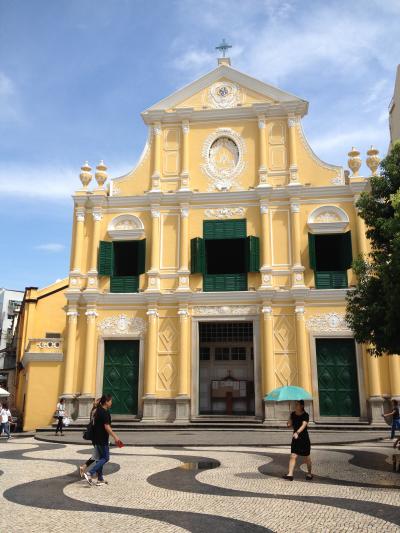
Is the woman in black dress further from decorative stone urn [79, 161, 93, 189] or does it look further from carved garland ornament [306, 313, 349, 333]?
decorative stone urn [79, 161, 93, 189]

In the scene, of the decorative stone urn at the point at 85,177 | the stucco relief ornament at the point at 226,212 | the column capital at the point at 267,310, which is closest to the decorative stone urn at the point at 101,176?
the decorative stone urn at the point at 85,177

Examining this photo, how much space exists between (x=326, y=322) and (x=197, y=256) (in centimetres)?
586

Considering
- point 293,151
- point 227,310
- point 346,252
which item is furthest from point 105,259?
point 346,252

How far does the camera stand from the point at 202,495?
24.6ft

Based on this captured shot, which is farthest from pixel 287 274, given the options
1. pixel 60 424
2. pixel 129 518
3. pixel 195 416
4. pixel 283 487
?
pixel 129 518

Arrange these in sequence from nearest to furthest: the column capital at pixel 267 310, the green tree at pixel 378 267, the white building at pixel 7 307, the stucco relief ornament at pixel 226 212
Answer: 1. the green tree at pixel 378 267
2. the column capital at pixel 267 310
3. the stucco relief ornament at pixel 226 212
4. the white building at pixel 7 307

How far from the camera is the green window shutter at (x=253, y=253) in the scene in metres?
21.0

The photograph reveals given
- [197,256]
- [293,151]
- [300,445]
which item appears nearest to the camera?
[300,445]

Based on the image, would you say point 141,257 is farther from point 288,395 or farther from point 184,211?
point 288,395

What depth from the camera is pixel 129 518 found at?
6219 millimetres

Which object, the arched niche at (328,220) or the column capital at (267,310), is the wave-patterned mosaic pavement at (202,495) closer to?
the column capital at (267,310)

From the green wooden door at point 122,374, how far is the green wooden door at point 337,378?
24.3 feet

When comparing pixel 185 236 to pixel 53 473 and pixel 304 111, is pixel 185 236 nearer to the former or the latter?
pixel 304 111

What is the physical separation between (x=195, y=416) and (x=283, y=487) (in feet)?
40.4
